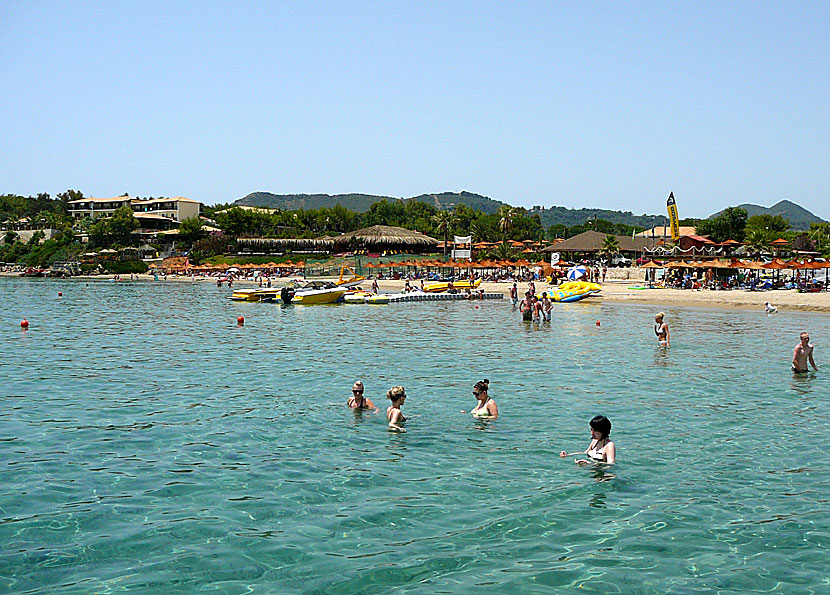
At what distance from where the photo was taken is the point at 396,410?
12055mm

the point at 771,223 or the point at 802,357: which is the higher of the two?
the point at 771,223

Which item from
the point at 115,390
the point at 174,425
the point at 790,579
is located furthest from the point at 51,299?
the point at 790,579

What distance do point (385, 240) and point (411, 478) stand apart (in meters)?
80.5

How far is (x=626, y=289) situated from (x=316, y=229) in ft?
261

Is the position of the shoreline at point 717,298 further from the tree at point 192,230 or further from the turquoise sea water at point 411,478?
the tree at point 192,230

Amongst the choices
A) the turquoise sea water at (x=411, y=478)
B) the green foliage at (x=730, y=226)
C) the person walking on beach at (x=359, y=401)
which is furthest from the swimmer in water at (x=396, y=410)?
the green foliage at (x=730, y=226)

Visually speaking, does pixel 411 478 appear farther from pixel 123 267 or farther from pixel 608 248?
pixel 123 267

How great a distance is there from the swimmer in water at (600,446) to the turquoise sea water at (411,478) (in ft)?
0.90

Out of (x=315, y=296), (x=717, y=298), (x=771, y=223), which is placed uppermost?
(x=771, y=223)

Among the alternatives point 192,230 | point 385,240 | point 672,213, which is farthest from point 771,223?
point 192,230

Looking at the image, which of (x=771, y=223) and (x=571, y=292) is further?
(x=771, y=223)

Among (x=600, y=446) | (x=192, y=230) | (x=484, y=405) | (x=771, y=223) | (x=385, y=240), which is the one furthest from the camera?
(x=771, y=223)

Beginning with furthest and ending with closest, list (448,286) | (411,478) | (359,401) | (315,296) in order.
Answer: (448,286) < (315,296) < (359,401) < (411,478)

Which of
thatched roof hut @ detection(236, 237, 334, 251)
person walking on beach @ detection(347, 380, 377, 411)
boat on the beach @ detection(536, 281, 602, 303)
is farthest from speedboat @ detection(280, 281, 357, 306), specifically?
thatched roof hut @ detection(236, 237, 334, 251)
